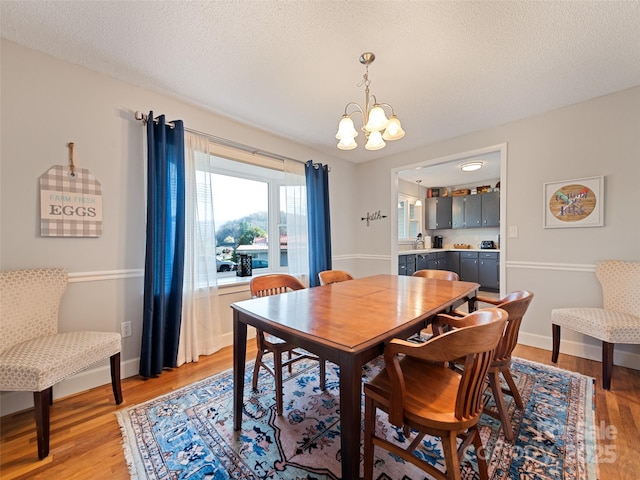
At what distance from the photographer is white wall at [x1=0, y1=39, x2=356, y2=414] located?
69.1 inches

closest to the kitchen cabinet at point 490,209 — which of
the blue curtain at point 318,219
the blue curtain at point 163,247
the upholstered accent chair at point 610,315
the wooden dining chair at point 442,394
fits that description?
the upholstered accent chair at point 610,315

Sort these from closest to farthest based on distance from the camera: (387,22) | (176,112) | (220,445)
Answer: (220,445) → (387,22) → (176,112)

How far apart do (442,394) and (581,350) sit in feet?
7.78

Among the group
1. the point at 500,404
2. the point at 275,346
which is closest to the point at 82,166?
the point at 275,346

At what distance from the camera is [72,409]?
1771 millimetres

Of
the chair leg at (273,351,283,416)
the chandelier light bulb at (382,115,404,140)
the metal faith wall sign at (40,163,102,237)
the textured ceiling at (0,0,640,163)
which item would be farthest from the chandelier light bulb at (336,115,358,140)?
the metal faith wall sign at (40,163,102,237)

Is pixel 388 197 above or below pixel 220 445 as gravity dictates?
above

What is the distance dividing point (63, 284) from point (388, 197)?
3637 millimetres

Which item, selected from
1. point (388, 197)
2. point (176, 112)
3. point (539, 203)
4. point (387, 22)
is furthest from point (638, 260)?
point (176, 112)

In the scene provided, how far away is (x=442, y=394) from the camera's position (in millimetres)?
1144

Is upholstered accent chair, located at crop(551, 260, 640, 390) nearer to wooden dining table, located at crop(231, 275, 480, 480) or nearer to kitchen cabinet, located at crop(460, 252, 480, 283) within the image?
wooden dining table, located at crop(231, 275, 480, 480)

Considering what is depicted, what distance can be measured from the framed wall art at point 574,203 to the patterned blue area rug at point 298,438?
1.45 m

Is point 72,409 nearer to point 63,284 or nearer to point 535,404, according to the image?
point 63,284

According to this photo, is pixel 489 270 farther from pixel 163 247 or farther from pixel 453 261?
pixel 163 247
